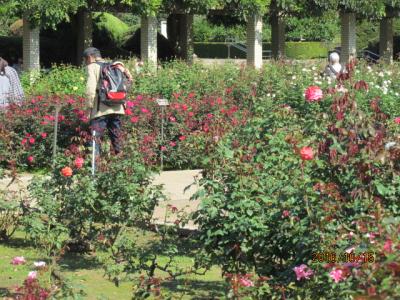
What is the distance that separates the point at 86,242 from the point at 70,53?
2170 centimetres

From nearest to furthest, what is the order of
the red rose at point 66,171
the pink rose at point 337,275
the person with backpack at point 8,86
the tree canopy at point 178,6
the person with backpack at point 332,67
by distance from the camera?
1. the pink rose at point 337,275
2. the red rose at point 66,171
3. the person with backpack at point 8,86
4. the person with backpack at point 332,67
5. the tree canopy at point 178,6

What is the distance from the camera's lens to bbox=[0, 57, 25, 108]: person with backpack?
12.7 meters

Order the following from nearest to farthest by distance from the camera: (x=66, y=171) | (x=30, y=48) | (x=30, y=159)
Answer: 1. (x=66, y=171)
2. (x=30, y=159)
3. (x=30, y=48)

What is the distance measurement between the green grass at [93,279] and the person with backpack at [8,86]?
541 cm

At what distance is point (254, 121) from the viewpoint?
6008 mm

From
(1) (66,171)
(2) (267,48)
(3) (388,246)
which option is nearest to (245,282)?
(3) (388,246)

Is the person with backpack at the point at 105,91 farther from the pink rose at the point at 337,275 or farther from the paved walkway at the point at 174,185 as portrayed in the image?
the pink rose at the point at 337,275

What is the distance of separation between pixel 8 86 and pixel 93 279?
269 inches

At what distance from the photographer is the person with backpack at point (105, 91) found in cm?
1011

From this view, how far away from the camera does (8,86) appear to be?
1287 centimetres

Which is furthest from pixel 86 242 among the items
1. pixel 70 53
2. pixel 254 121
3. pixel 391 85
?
pixel 70 53

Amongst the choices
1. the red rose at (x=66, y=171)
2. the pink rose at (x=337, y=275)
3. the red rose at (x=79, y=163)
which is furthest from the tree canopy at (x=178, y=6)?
the pink rose at (x=337, y=275)

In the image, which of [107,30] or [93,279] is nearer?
[93,279]

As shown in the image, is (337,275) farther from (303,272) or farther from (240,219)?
(240,219)
